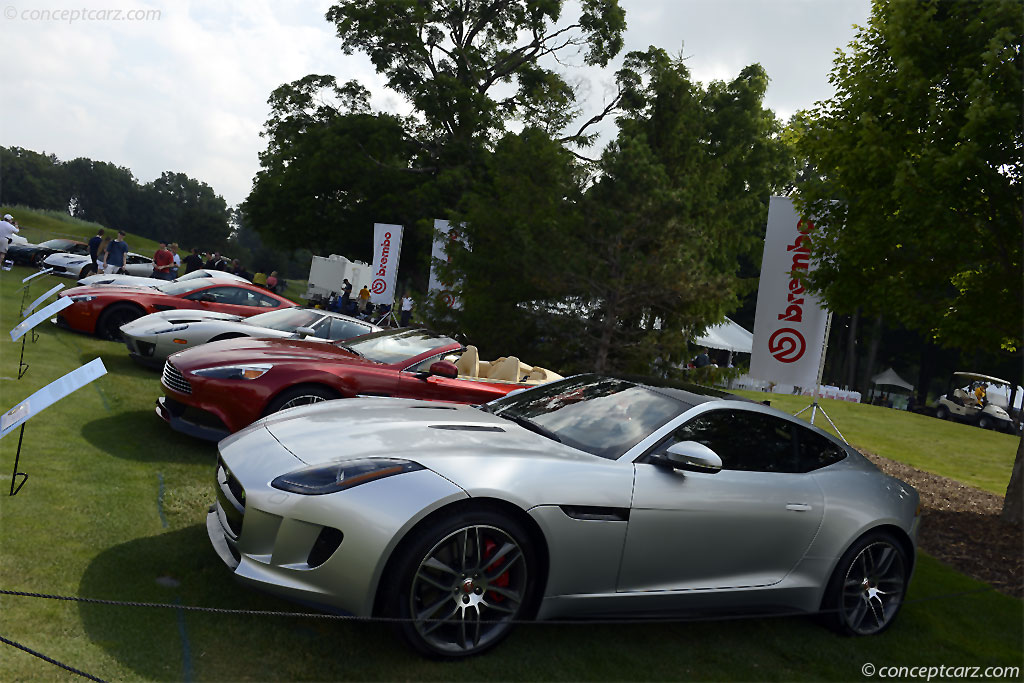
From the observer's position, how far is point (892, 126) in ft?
27.6

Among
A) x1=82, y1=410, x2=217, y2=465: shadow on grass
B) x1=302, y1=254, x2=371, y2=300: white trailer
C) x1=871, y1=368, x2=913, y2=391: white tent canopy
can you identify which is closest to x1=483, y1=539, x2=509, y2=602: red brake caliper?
x1=82, y1=410, x2=217, y2=465: shadow on grass

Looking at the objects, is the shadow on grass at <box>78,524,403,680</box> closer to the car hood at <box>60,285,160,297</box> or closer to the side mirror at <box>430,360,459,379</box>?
the side mirror at <box>430,360,459,379</box>

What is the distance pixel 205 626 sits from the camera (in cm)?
364

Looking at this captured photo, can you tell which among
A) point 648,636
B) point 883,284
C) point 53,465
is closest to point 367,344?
point 53,465

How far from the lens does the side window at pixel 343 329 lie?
34.1ft

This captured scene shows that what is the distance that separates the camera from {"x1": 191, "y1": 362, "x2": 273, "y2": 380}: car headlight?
21.7ft

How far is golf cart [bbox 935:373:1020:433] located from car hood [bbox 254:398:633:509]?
27831 mm

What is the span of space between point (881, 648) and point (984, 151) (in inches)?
196

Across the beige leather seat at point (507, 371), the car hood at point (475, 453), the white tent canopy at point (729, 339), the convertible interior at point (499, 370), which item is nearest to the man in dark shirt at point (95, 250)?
the convertible interior at point (499, 370)

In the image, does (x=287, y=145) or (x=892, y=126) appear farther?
(x=287, y=145)

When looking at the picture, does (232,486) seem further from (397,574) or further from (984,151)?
(984,151)

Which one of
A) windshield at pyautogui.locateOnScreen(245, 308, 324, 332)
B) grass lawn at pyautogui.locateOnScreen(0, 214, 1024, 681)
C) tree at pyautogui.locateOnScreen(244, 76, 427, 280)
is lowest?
grass lawn at pyautogui.locateOnScreen(0, 214, 1024, 681)

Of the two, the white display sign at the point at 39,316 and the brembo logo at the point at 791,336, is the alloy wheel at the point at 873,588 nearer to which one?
the white display sign at the point at 39,316

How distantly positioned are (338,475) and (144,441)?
3833 millimetres
